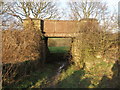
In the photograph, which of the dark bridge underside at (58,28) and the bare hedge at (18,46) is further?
the dark bridge underside at (58,28)

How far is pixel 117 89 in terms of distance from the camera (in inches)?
169

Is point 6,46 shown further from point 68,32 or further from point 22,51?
point 68,32

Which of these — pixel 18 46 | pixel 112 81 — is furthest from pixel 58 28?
pixel 112 81

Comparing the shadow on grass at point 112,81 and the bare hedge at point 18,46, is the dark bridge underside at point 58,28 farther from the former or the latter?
the shadow on grass at point 112,81

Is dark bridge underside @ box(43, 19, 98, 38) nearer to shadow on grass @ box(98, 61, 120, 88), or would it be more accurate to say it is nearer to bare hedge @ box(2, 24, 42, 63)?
bare hedge @ box(2, 24, 42, 63)

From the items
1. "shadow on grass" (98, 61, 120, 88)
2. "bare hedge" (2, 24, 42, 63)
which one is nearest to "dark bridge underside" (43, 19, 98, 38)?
"bare hedge" (2, 24, 42, 63)

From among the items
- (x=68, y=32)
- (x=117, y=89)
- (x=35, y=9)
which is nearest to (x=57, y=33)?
(x=68, y=32)

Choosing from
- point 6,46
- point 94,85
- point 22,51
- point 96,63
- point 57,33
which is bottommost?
point 94,85

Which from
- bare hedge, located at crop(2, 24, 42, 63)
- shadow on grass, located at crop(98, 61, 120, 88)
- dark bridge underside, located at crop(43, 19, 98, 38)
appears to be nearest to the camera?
shadow on grass, located at crop(98, 61, 120, 88)

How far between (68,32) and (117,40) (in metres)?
4.17

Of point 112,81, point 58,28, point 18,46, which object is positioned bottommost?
point 112,81

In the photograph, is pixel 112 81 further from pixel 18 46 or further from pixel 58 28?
pixel 58 28

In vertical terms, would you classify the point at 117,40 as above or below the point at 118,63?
above

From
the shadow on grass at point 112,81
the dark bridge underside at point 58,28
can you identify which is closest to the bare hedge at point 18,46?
the dark bridge underside at point 58,28
